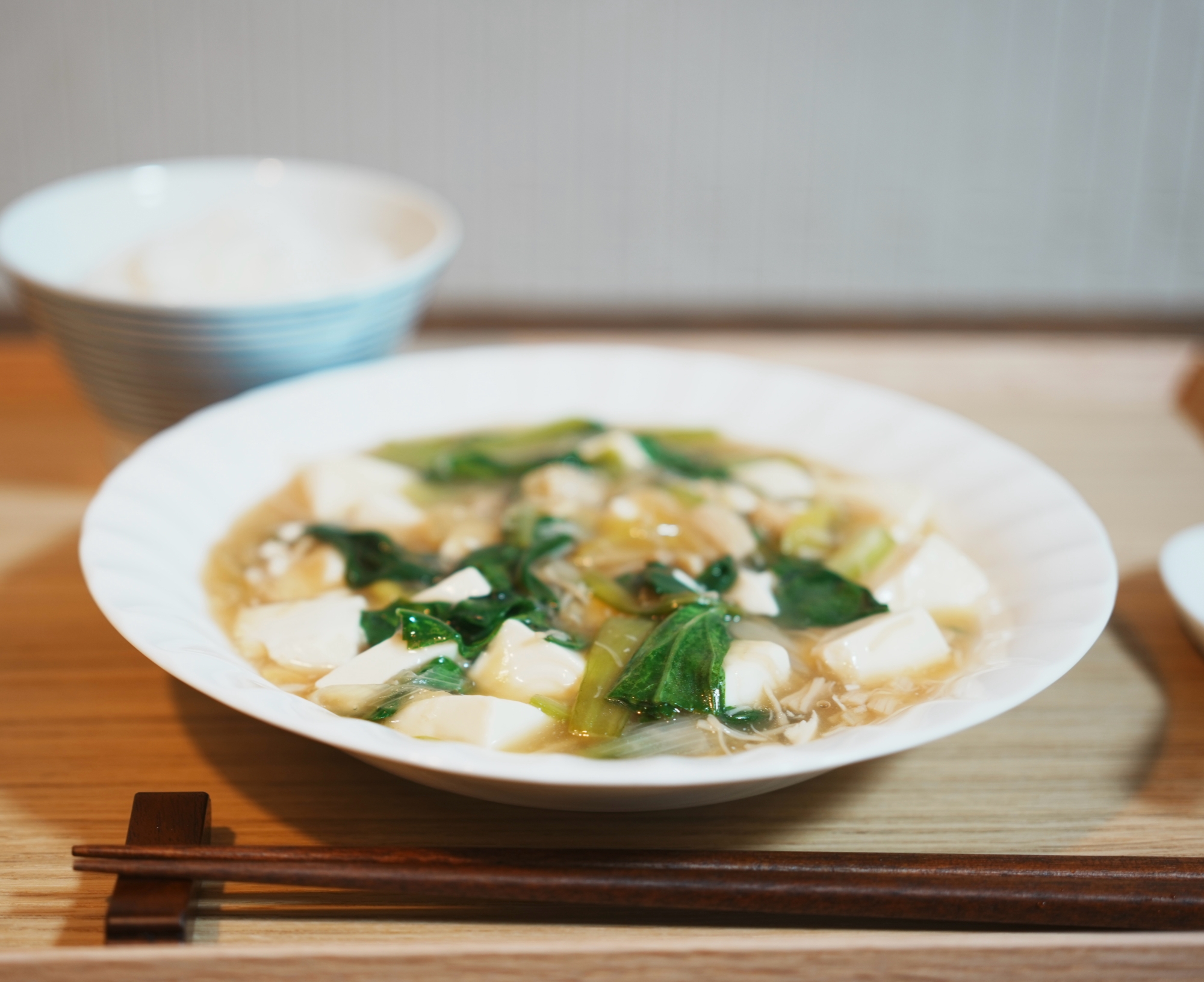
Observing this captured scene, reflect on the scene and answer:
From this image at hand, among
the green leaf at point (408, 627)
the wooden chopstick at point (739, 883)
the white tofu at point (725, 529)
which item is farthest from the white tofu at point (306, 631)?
the white tofu at point (725, 529)

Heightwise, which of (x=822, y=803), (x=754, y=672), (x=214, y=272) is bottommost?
(x=822, y=803)

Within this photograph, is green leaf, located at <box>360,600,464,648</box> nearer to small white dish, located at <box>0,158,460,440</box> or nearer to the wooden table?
the wooden table

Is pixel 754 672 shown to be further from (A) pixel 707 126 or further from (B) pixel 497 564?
(A) pixel 707 126

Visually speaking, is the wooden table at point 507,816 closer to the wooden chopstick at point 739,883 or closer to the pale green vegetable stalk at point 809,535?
the wooden chopstick at point 739,883

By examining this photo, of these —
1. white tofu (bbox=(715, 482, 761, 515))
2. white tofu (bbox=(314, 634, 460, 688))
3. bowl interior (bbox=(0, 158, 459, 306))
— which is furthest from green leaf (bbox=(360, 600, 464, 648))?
bowl interior (bbox=(0, 158, 459, 306))

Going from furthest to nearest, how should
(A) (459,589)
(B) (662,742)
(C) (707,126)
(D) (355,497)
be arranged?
(C) (707,126), (D) (355,497), (A) (459,589), (B) (662,742)

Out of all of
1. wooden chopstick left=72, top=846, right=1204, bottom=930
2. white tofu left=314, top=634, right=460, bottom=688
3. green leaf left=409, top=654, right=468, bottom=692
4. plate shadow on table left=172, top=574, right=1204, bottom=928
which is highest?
white tofu left=314, top=634, right=460, bottom=688

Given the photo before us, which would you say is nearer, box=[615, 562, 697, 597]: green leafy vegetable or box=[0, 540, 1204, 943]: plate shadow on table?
box=[0, 540, 1204, 943]: plate shadow on table

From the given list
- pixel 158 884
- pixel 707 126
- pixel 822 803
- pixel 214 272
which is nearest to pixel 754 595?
pixel 822 803
